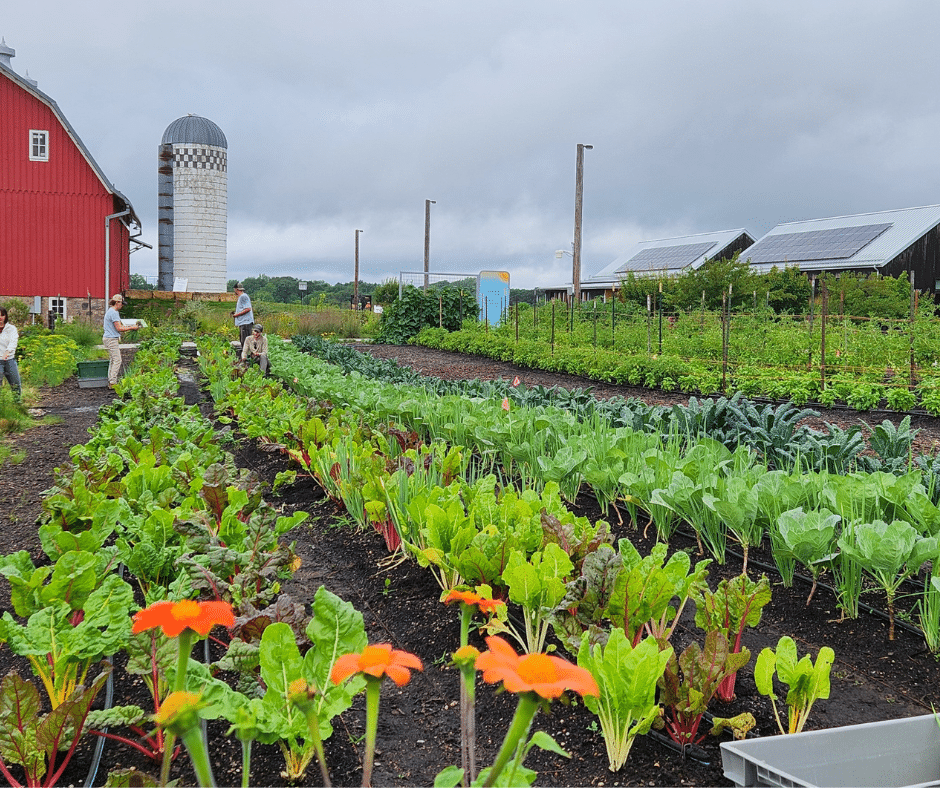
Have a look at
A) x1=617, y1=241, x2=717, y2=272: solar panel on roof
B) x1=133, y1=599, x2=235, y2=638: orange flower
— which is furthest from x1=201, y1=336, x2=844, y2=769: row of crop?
x1=617, y1=241, x2=717, y2=272: solar panel on roof

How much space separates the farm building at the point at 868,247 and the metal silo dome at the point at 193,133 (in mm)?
21141

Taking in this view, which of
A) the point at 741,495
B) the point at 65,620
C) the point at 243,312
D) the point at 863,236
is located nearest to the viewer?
the point at 65,620

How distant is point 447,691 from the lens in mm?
2455

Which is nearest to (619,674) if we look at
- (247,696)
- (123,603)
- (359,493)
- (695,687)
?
(695,687)

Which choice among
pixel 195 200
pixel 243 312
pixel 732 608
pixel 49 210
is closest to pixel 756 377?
pixel 243 312

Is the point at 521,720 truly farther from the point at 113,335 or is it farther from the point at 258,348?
the point at 258,348

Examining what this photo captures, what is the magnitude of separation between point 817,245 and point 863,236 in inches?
70.4

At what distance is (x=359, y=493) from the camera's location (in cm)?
392

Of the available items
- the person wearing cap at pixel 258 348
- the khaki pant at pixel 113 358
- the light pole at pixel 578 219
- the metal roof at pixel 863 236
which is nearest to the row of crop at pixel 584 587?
the person wearing cap at pixel 258 348

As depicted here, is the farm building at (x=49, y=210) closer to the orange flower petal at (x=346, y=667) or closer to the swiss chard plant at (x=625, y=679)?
the swiss chard plant at (x=625, y=679)

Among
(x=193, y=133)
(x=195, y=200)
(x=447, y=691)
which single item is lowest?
(x=447, y=691)

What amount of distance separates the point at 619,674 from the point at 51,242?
22757 mm

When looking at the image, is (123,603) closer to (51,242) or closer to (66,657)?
(66,657)

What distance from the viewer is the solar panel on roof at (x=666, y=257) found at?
38.3 meters
